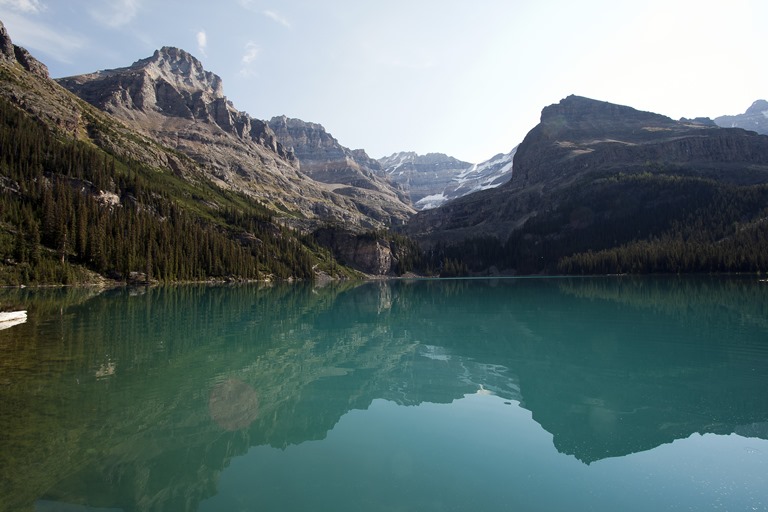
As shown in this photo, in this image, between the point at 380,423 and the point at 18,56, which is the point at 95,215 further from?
the point at 18,56

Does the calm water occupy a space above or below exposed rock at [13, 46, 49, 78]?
below

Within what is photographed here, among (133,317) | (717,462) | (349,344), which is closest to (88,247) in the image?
(133,317)

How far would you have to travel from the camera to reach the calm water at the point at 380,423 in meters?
10.5

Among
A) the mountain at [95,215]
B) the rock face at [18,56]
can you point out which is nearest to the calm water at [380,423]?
the mountain at [95,215]

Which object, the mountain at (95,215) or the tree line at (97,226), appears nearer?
the tree line at (97,226)

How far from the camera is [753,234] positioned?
140375 millimetres

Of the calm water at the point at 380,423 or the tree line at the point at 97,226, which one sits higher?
the tree line at the point at 97,226

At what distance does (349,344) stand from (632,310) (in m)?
36.7

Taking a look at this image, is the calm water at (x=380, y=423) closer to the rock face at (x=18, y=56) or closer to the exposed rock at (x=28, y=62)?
the rock face at (x=18, y=56)

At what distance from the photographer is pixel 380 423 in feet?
52.8

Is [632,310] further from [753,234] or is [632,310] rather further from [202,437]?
[753,234]

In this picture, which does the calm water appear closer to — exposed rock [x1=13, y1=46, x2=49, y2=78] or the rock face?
the rock face

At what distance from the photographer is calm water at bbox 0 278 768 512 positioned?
10469 mm

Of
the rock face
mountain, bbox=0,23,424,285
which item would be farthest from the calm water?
the rock face
